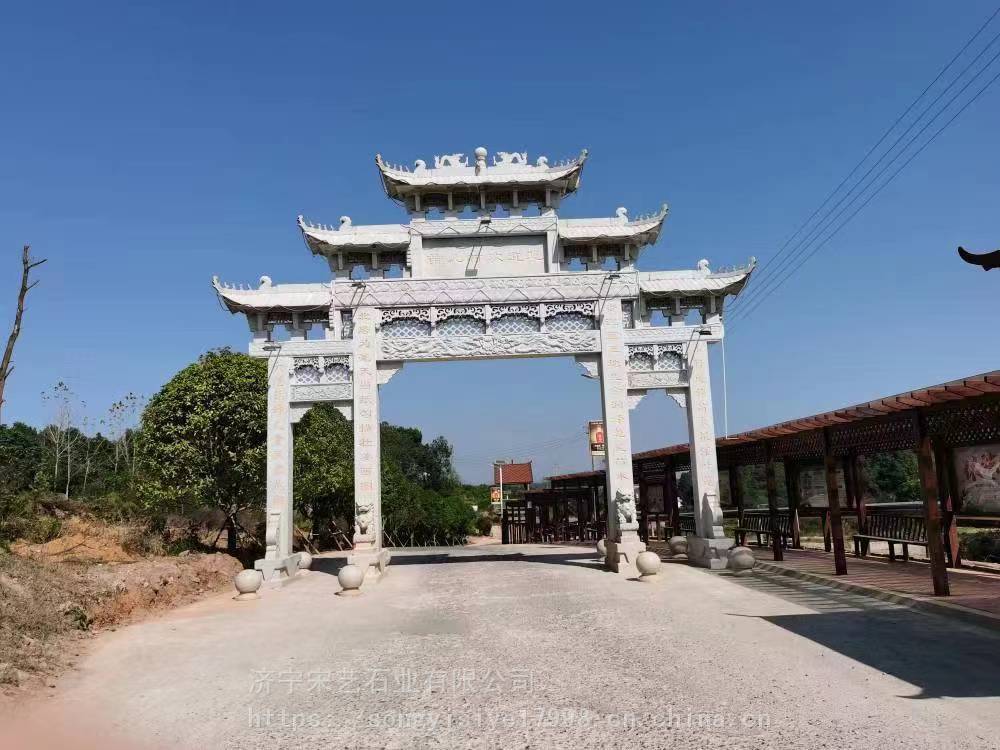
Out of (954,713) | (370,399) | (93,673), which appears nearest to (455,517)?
(370,399)

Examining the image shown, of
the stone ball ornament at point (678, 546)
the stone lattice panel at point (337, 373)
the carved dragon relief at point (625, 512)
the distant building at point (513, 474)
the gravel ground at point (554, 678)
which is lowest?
the gravel ground at point (554, 678)

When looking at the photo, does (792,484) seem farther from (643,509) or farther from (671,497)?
(643,509)

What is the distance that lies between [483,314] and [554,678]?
30.9 feet

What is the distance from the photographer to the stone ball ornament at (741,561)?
1219cm

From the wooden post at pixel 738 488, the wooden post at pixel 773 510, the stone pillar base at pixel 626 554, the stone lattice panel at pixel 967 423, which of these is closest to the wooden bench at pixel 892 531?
the wooden post at pixel 773 510

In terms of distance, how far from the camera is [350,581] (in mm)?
11773

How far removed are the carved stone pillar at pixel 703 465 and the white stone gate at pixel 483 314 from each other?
0.03 metres

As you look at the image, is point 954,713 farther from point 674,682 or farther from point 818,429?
point 818,429

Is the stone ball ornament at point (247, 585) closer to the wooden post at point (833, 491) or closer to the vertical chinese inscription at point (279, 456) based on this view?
the vertical chinese inscription at point (279, 456)

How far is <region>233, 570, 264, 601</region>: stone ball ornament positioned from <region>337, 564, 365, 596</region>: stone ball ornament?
57.1 inches

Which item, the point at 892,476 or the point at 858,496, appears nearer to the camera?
the point at 858,496

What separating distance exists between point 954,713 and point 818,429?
6755 millimetres

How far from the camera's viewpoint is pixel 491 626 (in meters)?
8.65

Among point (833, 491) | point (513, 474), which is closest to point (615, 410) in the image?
point (833, 491)
